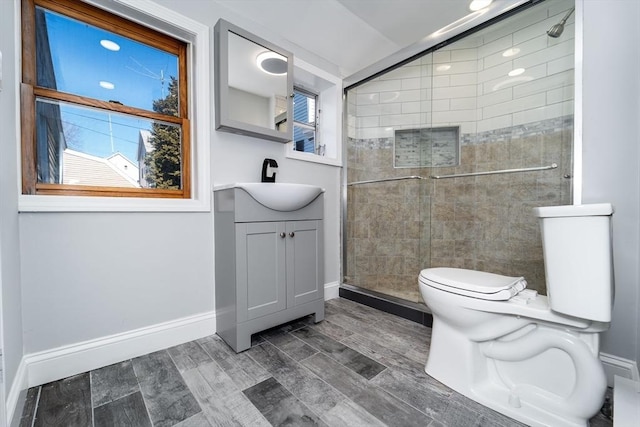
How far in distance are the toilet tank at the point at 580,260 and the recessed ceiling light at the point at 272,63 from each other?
1.75 metres

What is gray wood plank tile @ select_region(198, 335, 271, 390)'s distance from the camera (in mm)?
1169

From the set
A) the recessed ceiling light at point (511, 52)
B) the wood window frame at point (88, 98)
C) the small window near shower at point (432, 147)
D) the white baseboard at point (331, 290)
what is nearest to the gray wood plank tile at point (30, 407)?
the wood window frame at point (88, 98)

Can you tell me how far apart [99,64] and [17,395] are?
1493 mm

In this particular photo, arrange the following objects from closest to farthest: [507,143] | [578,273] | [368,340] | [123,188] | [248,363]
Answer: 1. [578,273]
2. [248,363]
3. [123,188]
4. [368,340]
5. [507,143]

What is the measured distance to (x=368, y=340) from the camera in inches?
60.0

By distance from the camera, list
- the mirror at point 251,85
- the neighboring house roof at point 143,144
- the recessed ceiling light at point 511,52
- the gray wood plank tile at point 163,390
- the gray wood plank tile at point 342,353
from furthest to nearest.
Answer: the recessed ceiling light at point 511,52
the mirror at point 251,85
the neighboring house roof at point 143,144
the gray wood plank tile at point 342,353
the gray wood plank tile at point 163,390

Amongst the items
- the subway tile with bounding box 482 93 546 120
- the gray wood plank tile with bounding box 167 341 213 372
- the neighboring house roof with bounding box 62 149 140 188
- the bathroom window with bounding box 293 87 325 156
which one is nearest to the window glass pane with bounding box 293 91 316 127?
the bathroom window with bounding box 293 87 325 156

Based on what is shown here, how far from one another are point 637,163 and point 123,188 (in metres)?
2.42

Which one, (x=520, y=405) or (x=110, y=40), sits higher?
(x=110, y=40)

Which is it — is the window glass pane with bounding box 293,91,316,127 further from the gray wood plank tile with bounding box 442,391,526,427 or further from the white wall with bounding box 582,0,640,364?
the gray wood plank tile with bounding box 442,391,526,427

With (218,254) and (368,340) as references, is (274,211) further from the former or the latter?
(368,340)

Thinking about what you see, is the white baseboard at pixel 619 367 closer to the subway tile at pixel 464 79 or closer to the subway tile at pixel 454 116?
the subway tile at pixel 454 116

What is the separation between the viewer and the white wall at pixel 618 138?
3.66 ft

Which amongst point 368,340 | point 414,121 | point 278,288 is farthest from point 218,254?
point 414,121
